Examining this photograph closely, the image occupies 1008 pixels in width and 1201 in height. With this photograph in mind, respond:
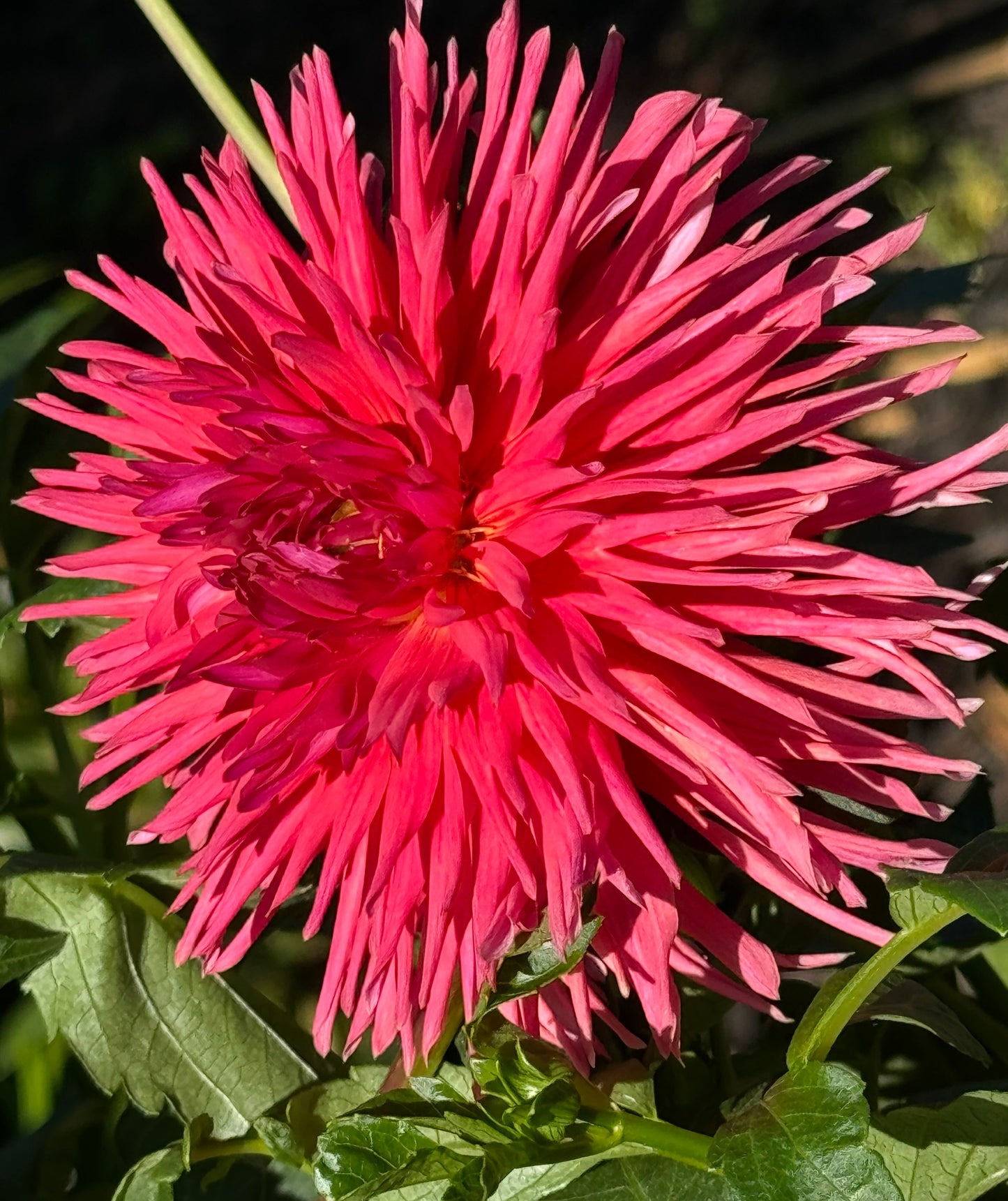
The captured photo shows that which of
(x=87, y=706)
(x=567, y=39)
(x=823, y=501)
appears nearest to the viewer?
(x=823, y=501)

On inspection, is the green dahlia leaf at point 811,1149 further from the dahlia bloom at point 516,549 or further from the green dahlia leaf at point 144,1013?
the green dahlia leaf at point 144,1013

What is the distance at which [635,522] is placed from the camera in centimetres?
46

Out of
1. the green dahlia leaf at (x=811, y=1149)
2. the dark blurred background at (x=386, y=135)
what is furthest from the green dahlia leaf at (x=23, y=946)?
the green dahlia leaf at (x=811, y=1149)

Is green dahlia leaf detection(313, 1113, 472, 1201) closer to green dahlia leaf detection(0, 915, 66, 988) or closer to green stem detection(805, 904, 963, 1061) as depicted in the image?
green stem detection(805, 904, 963, 1061)

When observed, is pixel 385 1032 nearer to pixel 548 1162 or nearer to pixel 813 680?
pixel 548 1162

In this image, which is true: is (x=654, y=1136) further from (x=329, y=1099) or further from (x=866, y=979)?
(x=329, y=1099)

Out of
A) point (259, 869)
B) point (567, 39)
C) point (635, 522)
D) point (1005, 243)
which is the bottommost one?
point (259, 869)

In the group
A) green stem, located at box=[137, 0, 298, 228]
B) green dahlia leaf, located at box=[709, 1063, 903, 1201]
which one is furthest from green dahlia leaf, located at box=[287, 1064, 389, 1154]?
green stem, located at box=[137, 0, 298, 228]

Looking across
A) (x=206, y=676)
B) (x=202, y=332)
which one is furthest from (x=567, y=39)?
(x=206, y=676)

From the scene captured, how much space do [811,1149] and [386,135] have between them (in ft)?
5.25

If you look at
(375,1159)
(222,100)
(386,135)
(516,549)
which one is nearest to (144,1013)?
(375,1159)

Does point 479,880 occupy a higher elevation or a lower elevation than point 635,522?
lower

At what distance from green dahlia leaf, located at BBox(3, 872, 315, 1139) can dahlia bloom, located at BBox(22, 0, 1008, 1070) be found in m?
0.19

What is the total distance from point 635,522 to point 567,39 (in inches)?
54.7
